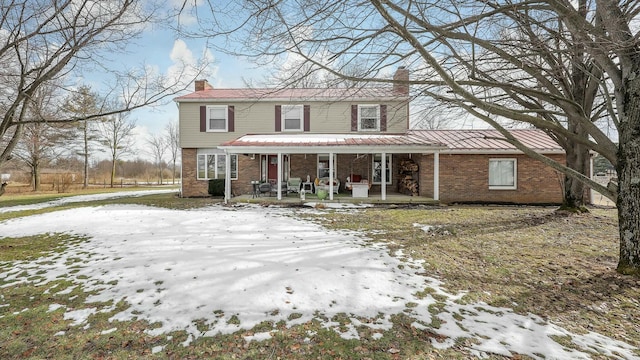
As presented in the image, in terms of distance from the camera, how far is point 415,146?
12.8 metres

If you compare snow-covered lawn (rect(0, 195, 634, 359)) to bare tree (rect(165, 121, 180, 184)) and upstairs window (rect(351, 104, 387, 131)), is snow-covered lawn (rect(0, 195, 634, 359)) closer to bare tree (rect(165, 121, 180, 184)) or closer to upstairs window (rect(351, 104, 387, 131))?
upstairs window (rect(351, 104, 387, 131))

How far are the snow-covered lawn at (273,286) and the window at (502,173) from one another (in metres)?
10.6

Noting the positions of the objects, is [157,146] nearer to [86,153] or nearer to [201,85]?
[86,153]

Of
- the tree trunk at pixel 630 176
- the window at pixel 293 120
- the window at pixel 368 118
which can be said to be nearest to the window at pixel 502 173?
the window at pixel 368 118

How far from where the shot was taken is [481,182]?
1396 centimetres

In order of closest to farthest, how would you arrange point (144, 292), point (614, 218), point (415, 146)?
point (144, 292) → point (614, 218) → point (415, 146)

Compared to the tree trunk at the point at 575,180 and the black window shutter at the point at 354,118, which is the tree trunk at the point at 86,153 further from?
the tree trunk at the point at 575,180

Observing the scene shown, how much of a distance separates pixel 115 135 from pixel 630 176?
3950 centimetres

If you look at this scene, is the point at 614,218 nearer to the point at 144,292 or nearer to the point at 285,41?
the point at 285,41

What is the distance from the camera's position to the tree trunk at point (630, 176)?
4.51m

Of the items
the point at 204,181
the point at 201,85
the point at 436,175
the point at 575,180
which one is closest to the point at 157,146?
the point at 201,85

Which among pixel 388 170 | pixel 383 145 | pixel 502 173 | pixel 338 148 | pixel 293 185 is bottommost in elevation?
pixel 293 185

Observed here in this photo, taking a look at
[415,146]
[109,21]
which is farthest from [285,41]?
[415,146]

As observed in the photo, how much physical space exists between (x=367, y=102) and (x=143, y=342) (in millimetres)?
15022
